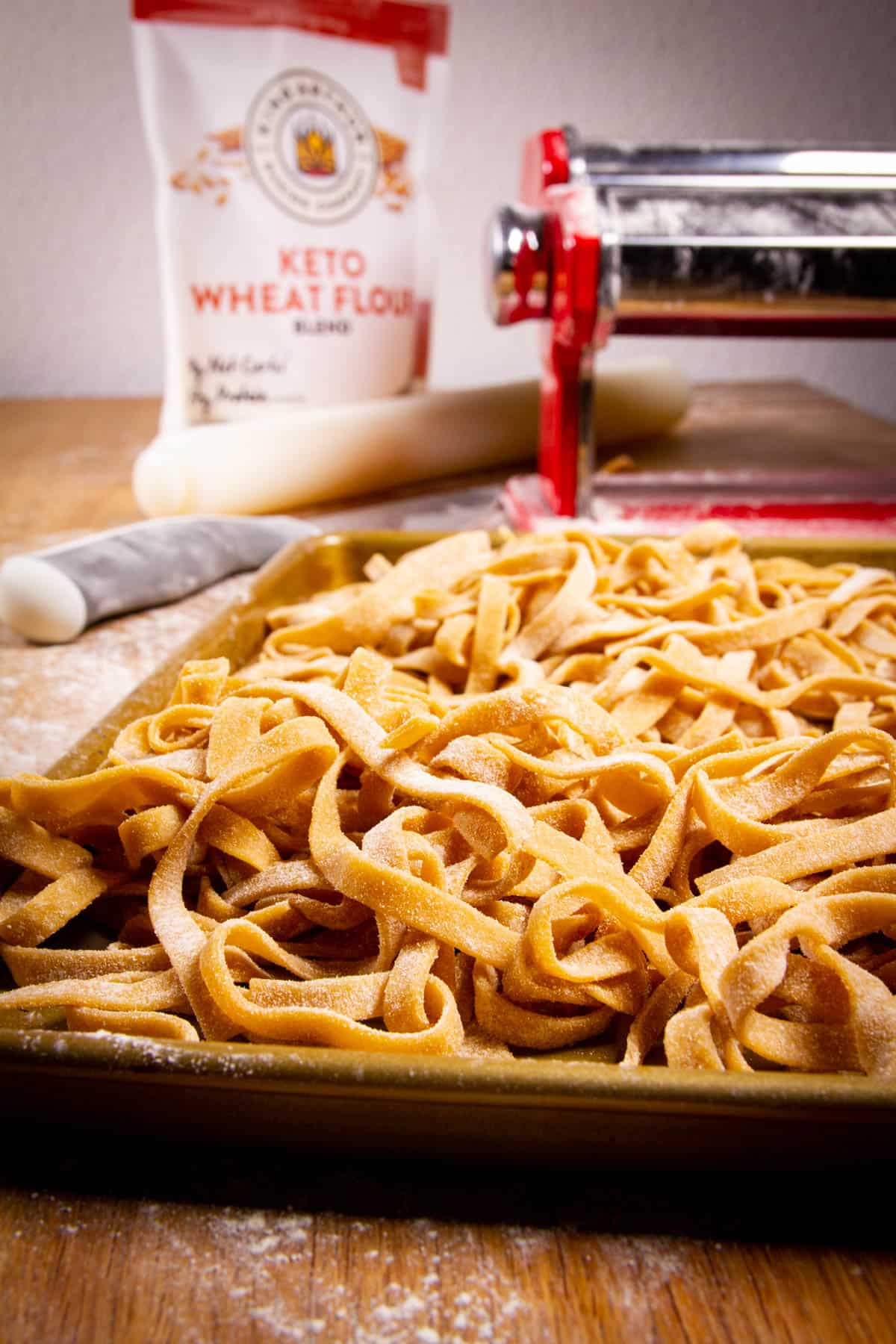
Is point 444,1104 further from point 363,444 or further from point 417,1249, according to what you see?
point 363,444

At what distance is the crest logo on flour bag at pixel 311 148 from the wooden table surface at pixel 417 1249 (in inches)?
64.7

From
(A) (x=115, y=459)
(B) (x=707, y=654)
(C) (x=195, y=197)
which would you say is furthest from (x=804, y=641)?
(A) (x=115, y=459)

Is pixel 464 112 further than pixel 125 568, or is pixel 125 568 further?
pixel 464 112

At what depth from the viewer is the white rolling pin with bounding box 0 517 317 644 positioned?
125cm

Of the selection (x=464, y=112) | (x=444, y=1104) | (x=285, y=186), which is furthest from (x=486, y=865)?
(x=464, y=112)

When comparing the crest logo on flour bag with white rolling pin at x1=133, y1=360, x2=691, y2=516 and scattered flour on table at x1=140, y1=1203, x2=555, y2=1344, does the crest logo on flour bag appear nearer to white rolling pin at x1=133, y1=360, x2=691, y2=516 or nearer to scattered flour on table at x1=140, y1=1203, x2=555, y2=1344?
white rolling pin at x1=133, y1=360, x2=691, y2=516

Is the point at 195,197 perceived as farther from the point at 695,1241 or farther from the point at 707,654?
the point at 695,1241

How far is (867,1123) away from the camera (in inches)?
18.8

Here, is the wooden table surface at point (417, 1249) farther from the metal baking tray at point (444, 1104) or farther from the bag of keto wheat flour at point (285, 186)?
the bag of keto wheat flour at point (285, 186)

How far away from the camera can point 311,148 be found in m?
1.86

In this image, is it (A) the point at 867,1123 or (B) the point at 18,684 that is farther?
(B) the point at 18,684

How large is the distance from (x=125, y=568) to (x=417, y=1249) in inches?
37.5

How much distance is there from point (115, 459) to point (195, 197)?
50cm

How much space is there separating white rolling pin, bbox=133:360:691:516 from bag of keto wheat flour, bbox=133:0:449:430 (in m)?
0.13
